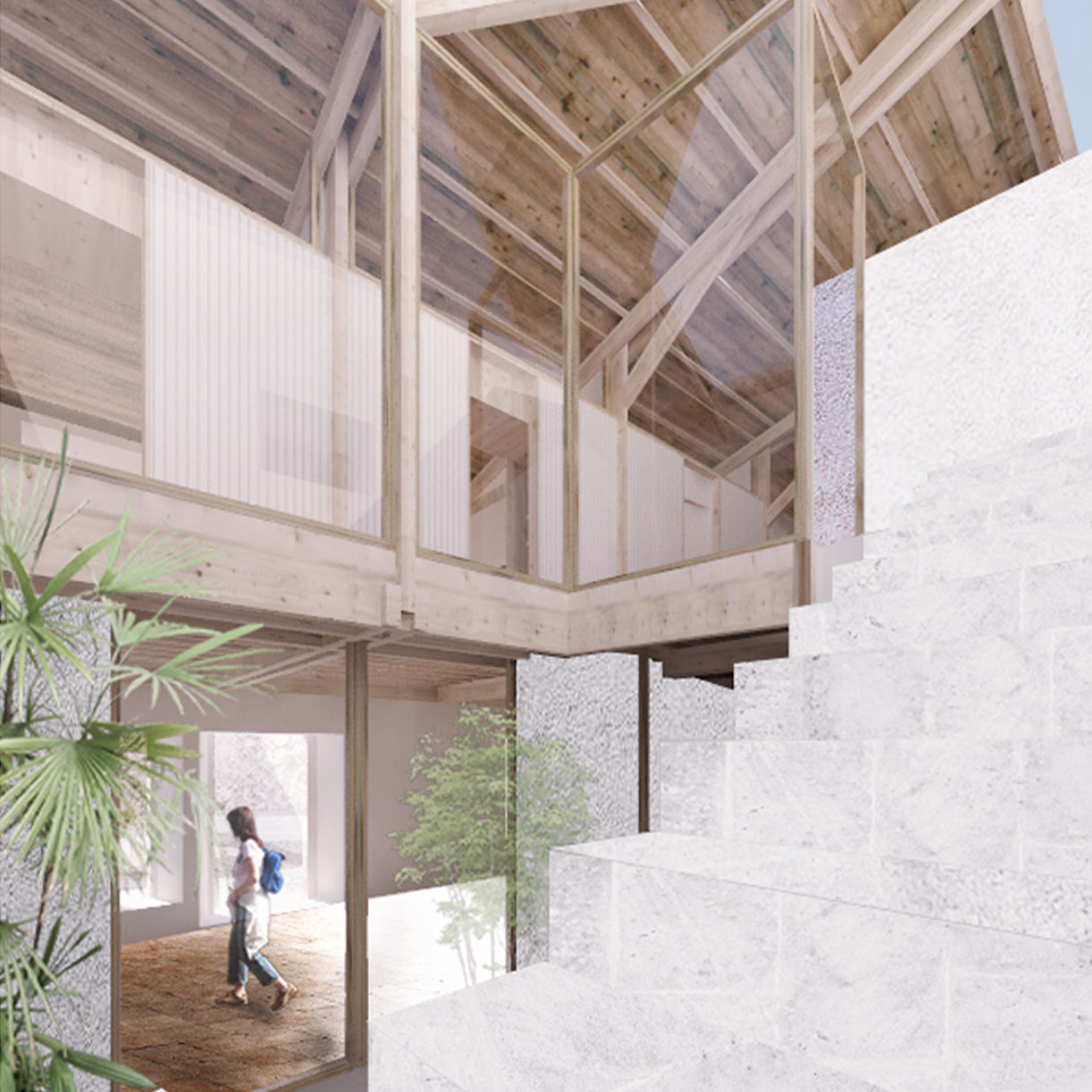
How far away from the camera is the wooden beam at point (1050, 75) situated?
210 inches

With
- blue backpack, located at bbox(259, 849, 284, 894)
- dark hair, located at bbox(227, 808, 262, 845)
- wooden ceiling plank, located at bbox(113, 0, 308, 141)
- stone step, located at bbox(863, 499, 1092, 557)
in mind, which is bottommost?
blue backpack, located at bbox(259, 849, 284, 894)

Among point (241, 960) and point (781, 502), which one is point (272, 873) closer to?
point (241, 960)

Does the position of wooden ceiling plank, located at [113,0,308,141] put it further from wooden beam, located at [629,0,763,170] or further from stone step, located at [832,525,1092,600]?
stone step, located at [832,525,1092,600]

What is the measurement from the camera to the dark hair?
3646mm

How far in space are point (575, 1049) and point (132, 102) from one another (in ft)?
11.1

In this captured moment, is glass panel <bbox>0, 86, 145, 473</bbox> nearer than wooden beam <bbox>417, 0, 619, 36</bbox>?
Yes

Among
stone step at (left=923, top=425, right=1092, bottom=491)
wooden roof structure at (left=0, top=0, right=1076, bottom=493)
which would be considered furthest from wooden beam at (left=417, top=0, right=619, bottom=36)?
stone step at (left=923, top=425, right=1092, bottom=491)

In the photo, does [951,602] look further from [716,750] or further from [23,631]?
[23,631]

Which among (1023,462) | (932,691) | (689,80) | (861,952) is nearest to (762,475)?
(1023,462)

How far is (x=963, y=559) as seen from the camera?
2.55m

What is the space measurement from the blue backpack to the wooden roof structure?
8.78 ft

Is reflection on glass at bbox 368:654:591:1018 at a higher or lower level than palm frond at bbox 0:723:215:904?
lower

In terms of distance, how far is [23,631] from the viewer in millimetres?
1693

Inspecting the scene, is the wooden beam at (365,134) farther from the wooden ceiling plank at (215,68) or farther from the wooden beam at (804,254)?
the wooden beam at (804,254)
